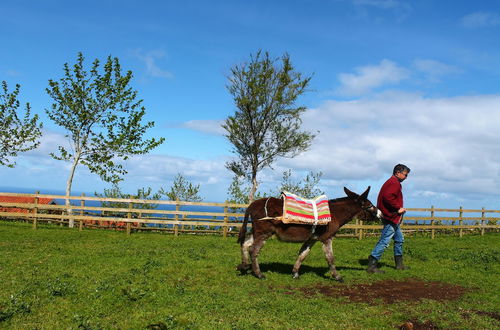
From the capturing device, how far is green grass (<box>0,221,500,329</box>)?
20.5 feet

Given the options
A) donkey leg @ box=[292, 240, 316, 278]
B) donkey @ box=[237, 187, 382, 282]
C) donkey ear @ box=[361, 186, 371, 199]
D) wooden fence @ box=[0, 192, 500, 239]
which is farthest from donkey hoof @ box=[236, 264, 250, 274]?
wooden fence @ box=[0, 192, 500, 239]

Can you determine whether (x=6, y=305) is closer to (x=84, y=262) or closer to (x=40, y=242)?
(x=84, y=262)

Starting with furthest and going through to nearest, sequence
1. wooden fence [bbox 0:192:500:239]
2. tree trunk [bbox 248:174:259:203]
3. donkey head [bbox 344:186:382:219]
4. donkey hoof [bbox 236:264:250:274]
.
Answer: tree trunk [bbox 248:174:259:203]
wooden fence [bbox 0:192:500:239]
donkey head [bbox 344:186:382:219]
donkey hoof [bbox 236:264:250:274]

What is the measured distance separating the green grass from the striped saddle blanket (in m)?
1.34

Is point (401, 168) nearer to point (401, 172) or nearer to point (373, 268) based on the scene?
point (401, 172)

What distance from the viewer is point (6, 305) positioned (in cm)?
678

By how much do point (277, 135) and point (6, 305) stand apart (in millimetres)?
22820

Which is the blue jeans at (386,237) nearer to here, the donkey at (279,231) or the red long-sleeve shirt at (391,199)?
the red long-sleeve shirt at (391,199)

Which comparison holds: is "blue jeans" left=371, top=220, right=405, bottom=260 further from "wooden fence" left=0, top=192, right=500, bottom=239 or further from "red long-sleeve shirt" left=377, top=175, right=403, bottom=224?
"wooden fence" left=0, top=192, right=500, bottom=239

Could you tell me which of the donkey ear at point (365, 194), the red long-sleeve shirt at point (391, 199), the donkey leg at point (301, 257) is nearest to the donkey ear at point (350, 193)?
the donkey ear at point (365, 194)

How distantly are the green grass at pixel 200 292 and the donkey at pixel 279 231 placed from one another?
380 mm

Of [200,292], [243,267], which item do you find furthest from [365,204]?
[200,292]

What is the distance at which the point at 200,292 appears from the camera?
7.77 m

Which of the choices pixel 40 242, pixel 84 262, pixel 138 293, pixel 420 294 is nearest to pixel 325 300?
pixel 420 294
